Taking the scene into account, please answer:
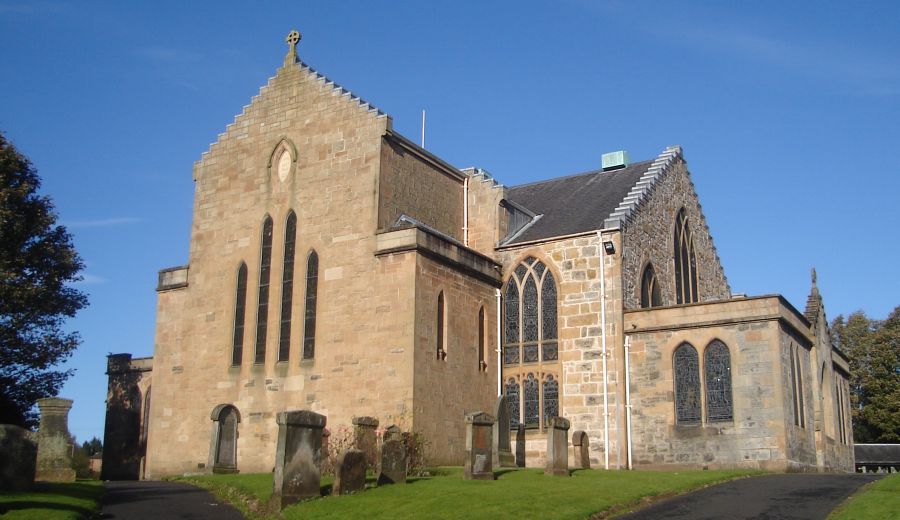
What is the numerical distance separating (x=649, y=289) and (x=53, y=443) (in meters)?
21.6

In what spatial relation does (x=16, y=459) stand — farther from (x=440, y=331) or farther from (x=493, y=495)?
(x=440, y=331)

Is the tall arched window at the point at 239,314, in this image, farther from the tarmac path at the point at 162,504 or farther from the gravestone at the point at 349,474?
the gravestone at the point at 349,474

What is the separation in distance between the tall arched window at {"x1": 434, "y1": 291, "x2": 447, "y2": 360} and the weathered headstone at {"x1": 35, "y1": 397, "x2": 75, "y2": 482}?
37.7 ft

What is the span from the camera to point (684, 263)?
41.7 m

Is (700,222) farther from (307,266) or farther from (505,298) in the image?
(307,266)

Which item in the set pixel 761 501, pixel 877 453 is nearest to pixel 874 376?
pixel 877 453

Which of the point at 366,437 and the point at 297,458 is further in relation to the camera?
the point at 366,437

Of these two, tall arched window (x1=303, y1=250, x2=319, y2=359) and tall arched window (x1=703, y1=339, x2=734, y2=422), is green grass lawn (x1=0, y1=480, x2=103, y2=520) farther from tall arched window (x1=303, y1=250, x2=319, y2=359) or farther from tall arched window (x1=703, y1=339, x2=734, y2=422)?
tall arched window (x1=703, y1=339, x2=734, y2=422)

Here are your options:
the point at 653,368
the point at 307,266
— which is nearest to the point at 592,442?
the point at 653,368

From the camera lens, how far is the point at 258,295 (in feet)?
113

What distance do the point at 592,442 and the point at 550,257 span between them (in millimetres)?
6943

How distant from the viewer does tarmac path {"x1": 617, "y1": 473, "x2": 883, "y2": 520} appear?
19734 mm

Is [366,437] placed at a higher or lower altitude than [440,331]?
lower

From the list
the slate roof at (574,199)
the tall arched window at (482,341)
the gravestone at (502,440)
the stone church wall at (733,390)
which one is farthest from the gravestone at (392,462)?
the slate roof at (574,199)
